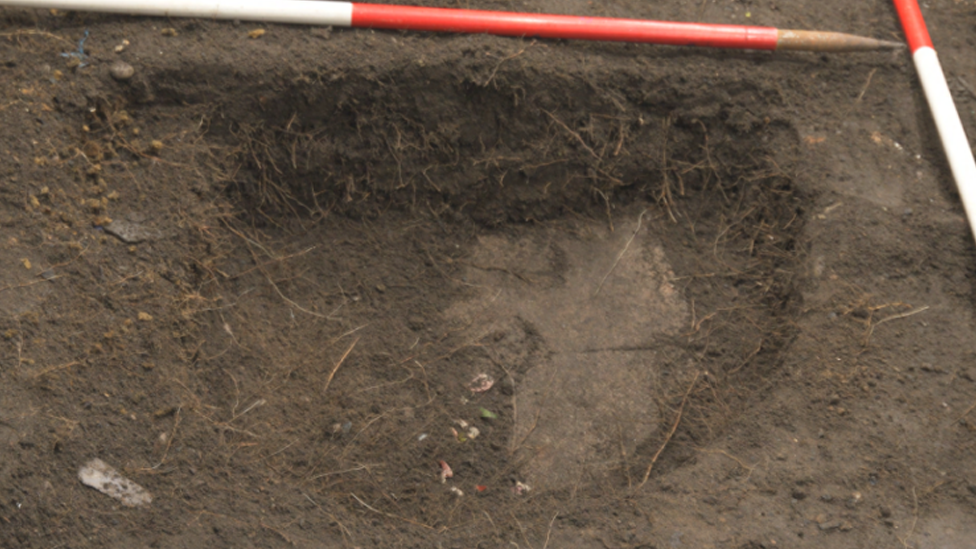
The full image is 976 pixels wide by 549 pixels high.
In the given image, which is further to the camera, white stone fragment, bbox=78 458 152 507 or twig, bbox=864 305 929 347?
twig, bbox=864 305 929 347

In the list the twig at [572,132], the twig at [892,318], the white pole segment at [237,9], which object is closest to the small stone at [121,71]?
the white pole segment at [237,9]

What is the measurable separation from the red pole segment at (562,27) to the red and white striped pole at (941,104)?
608 millimetres

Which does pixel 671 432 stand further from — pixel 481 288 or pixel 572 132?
pixel 572 132

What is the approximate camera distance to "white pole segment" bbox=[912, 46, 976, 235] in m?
2.48

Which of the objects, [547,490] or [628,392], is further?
[628,392]

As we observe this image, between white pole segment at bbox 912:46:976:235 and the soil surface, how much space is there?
80 mm

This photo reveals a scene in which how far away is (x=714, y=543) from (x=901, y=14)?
7.46 ft

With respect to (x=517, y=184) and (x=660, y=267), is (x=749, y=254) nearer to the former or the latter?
(x=660, y=267)

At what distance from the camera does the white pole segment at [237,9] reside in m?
2.41

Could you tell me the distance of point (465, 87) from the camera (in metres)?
2.57

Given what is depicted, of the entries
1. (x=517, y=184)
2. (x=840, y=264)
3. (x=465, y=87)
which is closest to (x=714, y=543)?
(x=840, y=264)

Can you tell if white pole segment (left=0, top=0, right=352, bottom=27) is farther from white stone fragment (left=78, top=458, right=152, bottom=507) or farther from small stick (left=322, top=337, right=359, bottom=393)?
white stone fragment (left=78, top=458, right=152, bottom=507)

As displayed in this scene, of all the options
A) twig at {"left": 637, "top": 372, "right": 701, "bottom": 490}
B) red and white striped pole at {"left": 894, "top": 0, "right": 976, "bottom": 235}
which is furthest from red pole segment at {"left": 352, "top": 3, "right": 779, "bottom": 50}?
twig at {"left": 637, "top": 372, "right": 701, "bottom": 490}

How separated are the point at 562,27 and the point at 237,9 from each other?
1.18 metres
